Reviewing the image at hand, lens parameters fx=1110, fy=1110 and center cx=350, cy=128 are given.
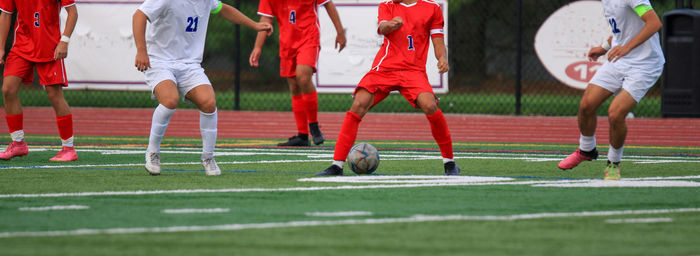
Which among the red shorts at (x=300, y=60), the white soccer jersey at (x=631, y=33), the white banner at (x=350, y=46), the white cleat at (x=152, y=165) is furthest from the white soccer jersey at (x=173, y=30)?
the white banner at (x=350, y=46)

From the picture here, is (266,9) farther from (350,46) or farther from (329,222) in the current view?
(329,222)

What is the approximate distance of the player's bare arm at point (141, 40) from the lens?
8.21 metres

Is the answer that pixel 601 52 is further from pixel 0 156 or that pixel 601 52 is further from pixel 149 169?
pixel 0 156

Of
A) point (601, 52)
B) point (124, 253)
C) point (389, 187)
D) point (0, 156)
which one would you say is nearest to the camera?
point (124, 253)

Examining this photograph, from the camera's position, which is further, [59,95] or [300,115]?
[300,115]

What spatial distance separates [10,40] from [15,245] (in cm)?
1890

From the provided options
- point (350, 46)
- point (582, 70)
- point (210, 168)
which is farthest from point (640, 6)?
point (350, 46)

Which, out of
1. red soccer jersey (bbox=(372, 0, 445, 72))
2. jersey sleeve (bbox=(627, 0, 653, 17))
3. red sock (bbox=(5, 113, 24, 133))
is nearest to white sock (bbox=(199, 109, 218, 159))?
red soccer jersey (bbox=(372, 0, 445, 72))

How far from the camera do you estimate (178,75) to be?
851cm

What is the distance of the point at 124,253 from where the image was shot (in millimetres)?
4680

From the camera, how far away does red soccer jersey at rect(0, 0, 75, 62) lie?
1002 centimetres

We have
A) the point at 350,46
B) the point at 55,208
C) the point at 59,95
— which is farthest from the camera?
the point at 350,46

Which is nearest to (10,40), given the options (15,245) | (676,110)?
(676,110)

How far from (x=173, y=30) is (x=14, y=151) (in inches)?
95.8
